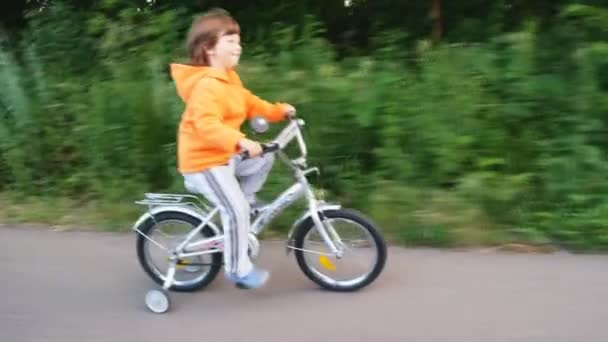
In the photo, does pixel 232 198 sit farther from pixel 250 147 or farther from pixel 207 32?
pixel 207 32

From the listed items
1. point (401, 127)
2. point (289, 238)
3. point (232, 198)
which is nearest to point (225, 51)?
point (232, 198)

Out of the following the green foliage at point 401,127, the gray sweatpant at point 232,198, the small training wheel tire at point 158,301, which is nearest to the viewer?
the gray sweatpant at point 232,198

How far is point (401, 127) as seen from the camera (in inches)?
231

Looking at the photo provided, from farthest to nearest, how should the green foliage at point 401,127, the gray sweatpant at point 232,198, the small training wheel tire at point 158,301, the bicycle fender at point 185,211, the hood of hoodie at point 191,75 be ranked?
the green foliage at point 401,127 < the bicycle fender at point 185,211 < the small training wheel tire at point 158,301 < the gray sweatpant at point 232,198 < the hood of hoodie at point 191,75

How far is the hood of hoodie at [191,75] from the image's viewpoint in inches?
164

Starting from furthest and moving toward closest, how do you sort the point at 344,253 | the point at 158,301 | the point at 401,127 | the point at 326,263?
1. the point at 401,127
2. the point at 326,263
3. the point at 344,253
4. the point at 158,301

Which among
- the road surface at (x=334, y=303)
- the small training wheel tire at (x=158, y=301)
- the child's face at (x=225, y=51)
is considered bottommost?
the road surface at (x=334, y=303)

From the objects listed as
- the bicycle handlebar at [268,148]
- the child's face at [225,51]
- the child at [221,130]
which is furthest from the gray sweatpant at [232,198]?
the child's face at [225,51]

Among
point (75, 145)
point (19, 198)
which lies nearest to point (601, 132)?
point (75, 145)

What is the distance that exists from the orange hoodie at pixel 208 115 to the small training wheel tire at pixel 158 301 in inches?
29.4

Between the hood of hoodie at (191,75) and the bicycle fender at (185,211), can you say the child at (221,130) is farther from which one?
the bicycle fender at (185,211)

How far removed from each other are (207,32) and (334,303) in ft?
5.78

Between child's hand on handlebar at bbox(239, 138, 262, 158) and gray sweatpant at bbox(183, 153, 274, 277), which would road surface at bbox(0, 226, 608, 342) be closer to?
gray sweatpant at bbox(183, 153, 274, 277)

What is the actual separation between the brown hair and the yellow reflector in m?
1.40
